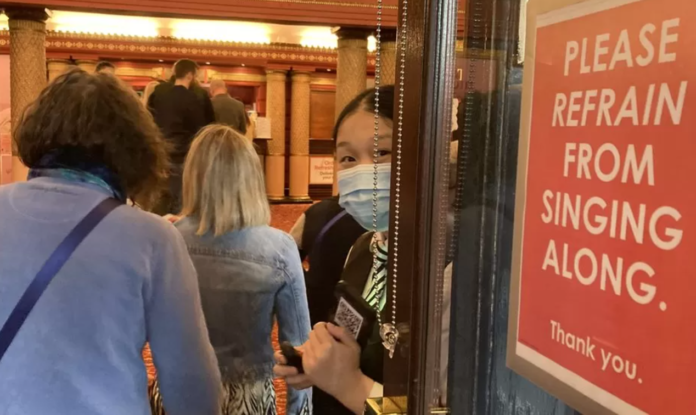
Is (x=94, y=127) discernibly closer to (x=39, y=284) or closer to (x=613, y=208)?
(x=39, y=284)

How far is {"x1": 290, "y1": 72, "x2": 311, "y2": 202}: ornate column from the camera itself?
11727 mm

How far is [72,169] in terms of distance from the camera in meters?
1.54

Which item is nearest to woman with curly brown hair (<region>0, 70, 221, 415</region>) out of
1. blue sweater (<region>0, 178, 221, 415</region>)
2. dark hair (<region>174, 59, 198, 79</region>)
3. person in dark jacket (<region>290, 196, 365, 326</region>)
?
blue sweater (<region>0, 178, 221, 415</region>)

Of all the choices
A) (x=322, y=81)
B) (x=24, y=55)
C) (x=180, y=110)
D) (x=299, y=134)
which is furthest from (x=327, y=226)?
(x=322, y=81)

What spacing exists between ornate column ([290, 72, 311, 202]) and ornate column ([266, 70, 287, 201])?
18 centimetres

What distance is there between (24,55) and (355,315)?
659 cm

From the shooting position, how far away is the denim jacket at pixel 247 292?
2268 millimetres

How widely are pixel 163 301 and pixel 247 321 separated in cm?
77

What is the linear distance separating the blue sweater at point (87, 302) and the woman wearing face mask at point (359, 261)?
0.36 m

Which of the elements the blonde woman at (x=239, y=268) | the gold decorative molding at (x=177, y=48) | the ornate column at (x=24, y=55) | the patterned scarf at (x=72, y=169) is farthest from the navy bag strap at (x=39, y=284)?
the gold decorative molding at (x=177, y=48)

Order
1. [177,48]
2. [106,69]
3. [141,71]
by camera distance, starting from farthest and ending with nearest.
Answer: [141,71]
[177,48]
[106,69]

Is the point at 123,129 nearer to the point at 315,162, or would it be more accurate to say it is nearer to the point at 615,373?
the point at 615,373

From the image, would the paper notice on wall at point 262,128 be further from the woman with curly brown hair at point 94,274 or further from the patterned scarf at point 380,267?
the patterned scarf at point 380,267

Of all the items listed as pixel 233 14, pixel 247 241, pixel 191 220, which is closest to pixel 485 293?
pixel 247 241
